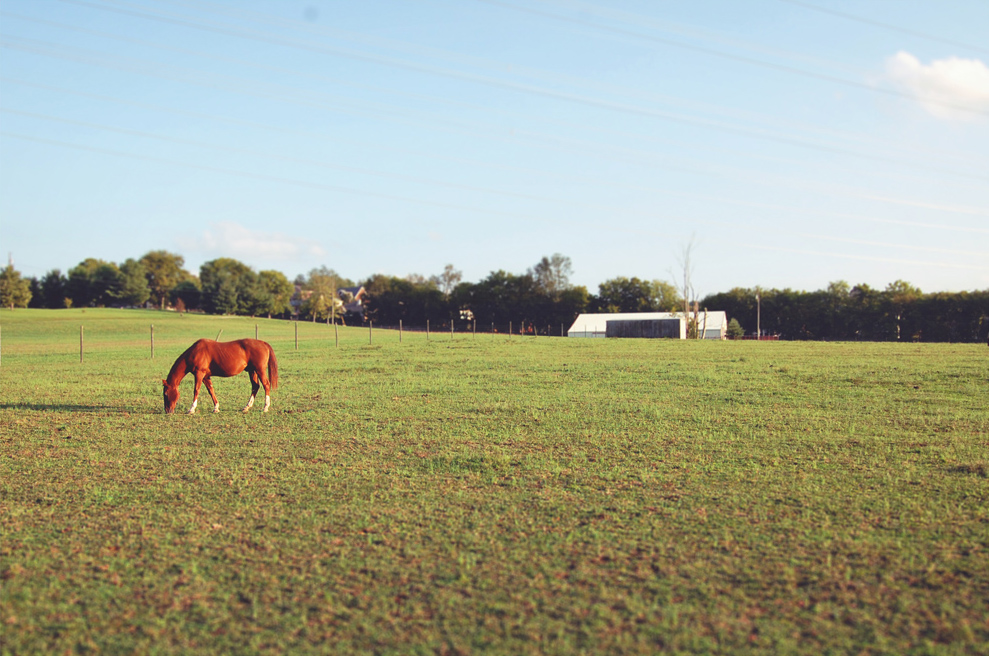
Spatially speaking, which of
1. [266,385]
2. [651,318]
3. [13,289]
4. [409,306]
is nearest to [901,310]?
[651,318]

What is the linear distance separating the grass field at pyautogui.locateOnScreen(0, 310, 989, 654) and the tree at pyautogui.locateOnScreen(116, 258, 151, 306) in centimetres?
9982

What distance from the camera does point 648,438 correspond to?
34.3 ft

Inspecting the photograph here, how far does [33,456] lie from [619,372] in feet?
51.2

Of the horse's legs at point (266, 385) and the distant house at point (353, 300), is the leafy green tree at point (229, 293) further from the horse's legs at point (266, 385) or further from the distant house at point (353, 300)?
the horse's legs at point (266, 385)

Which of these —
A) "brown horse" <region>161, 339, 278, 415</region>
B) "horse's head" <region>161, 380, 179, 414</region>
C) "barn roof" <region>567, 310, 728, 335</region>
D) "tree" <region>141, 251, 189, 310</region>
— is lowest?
"horse's head" <region>161, 380, 179, 414</region>

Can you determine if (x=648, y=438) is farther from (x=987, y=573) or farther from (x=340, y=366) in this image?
(x=340, y=366)

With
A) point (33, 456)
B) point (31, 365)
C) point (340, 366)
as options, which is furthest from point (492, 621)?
point (31, 365)

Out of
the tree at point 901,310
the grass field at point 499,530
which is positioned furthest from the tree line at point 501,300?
the grass field at point 499,530

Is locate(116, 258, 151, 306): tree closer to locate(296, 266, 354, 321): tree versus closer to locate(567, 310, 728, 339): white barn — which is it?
locate(296, 266, 354, 321): tree

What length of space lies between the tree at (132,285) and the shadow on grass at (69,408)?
97952 millimetres

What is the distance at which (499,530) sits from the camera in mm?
6223

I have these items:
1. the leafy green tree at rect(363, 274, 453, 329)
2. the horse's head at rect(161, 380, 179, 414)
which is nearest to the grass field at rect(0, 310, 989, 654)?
the horse's head at rect(161, 380, 179, 414)

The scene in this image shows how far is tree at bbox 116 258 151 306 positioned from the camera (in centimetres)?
10250

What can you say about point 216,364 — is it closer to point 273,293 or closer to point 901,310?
point 901,310
